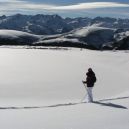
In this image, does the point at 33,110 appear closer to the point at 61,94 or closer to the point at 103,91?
the point at 61,94

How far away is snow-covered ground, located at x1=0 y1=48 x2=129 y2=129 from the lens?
1390 centimetres

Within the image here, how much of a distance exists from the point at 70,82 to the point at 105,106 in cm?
1491

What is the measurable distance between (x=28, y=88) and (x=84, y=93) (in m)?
3.99

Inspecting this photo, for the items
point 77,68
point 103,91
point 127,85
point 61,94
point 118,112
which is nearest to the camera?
point 118,112

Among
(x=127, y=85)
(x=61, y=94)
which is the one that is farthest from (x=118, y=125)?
(x=127, y=85)

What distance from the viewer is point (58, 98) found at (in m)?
25.9

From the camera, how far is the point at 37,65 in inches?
1768

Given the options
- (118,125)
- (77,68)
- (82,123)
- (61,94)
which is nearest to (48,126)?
(82,123)

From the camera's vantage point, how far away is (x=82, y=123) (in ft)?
45.0

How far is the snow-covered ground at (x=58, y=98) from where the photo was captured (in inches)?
547

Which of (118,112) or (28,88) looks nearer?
(118,112)

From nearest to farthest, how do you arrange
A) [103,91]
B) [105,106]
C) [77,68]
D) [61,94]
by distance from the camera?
[105,106] → [61,94] → [103,91] → [77,68]

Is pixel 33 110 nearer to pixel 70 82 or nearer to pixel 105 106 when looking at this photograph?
pixel 105 106

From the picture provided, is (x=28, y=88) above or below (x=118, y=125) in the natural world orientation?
below
